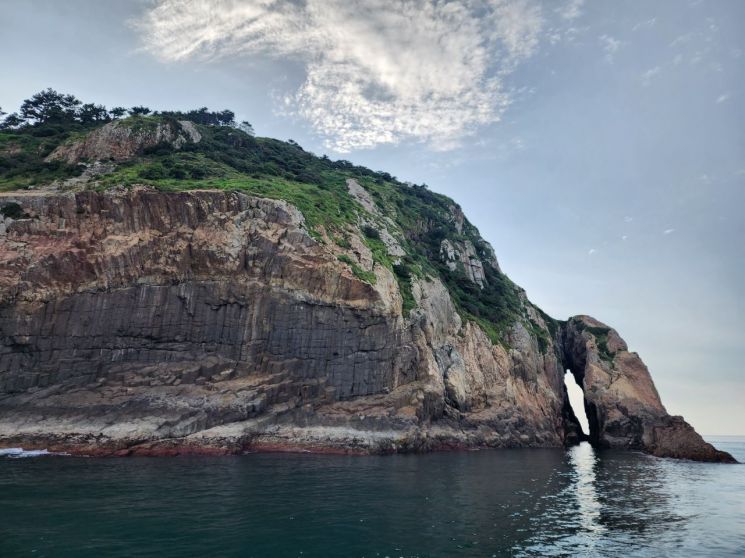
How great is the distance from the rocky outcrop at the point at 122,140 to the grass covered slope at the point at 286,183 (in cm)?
18

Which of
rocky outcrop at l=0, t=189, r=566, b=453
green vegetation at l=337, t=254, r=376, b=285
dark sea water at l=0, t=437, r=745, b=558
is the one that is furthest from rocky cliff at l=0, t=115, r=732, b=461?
dark sea water at l=0, t=437, r=745, b=558

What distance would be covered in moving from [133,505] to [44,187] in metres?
46.3

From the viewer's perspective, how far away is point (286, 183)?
217ft

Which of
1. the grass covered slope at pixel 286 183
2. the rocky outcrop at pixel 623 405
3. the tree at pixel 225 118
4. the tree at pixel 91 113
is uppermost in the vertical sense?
the tree at pixel 225 118

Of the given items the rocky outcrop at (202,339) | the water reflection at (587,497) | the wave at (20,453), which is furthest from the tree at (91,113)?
the water reflection at (587,497)

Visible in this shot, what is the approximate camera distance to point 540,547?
1752 cm

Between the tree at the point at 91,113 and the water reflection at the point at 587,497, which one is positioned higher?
the tree at the point at 91,113

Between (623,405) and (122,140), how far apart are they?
85.9 meters

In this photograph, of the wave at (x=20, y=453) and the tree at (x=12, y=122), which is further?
the tree at (x=12, y=122)

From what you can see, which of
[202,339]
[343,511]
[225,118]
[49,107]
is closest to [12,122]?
[49,107]

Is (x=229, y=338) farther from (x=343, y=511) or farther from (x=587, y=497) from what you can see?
(x=587, y=497)

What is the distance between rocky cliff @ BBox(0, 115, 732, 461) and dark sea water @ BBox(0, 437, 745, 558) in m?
7.15

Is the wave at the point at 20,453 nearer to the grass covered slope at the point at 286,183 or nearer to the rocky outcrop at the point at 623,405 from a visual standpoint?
the grass covered slope at the point at 286,183

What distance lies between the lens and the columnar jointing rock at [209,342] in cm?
4081
